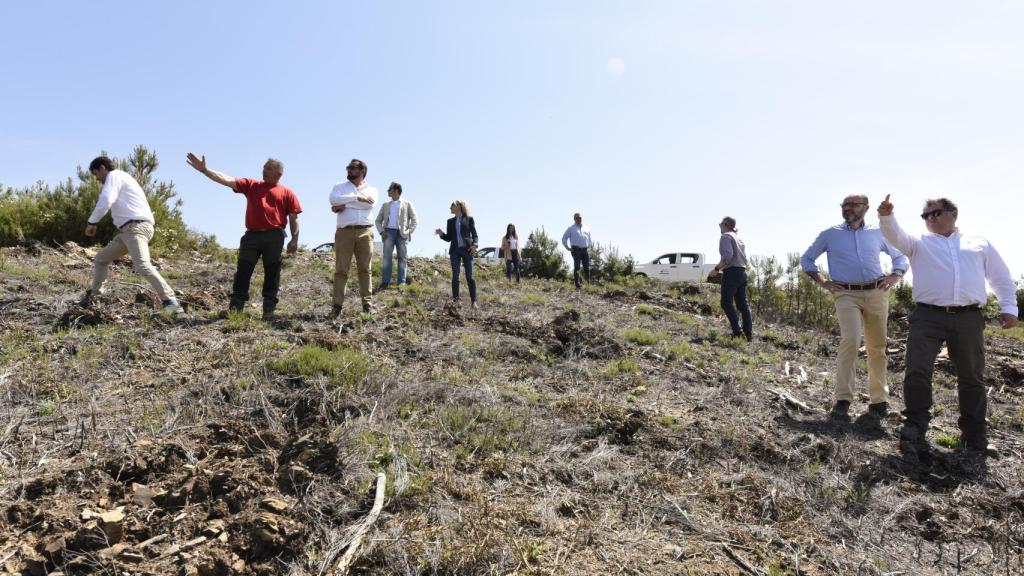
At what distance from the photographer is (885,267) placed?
5.37 m

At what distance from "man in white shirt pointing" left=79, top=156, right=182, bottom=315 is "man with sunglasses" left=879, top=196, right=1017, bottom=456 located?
21.2ft

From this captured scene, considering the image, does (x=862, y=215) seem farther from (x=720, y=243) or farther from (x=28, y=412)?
Result: (x=28, y=412)

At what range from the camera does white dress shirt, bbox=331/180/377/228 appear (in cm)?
638

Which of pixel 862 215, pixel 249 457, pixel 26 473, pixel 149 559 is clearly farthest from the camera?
pixel 862 215

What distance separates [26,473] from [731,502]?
11.8ft

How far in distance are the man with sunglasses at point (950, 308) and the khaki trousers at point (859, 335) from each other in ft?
1.66

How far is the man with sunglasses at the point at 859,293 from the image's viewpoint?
5031mm

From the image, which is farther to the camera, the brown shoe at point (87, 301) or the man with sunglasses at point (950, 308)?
the brown shoe at point (87, 301)

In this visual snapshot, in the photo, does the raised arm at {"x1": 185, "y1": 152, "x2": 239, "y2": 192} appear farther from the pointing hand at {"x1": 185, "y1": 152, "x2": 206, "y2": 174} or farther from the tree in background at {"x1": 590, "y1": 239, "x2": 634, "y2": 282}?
the tree in background at {"x1": 590, "y1": 239, "x2": 634, "y2": 282}

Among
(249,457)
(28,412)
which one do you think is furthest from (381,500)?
(28,412)

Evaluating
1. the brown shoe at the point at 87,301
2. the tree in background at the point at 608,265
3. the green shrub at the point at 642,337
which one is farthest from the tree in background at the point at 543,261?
the brown shoe at the point at 87,301

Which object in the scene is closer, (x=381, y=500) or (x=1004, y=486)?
(x=381, y=500)

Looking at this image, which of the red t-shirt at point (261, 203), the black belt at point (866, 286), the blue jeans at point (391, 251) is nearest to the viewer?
the black belt at point (866, 286)

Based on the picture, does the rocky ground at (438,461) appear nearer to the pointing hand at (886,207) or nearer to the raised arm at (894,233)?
the raised arm at (894,233)
